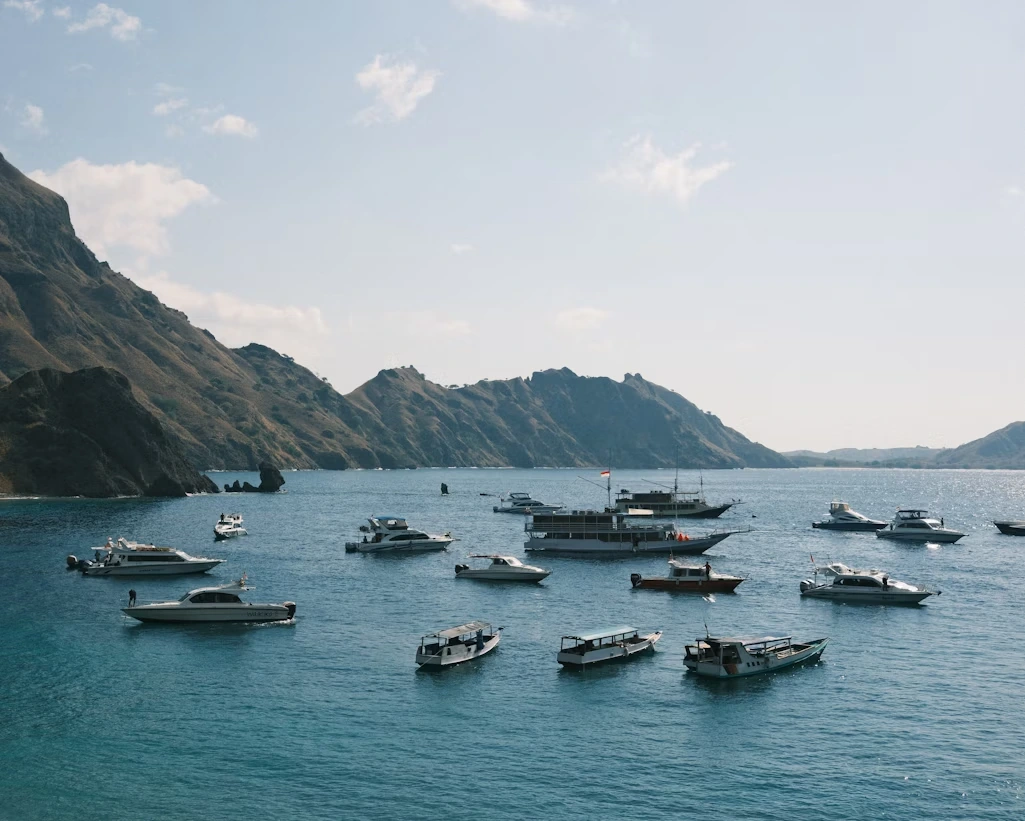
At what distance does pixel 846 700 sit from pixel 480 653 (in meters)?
25.6

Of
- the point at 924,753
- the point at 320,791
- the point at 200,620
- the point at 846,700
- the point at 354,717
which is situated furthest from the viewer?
the point at 200,620

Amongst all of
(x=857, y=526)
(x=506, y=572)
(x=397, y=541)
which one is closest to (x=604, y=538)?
(x=397, y=541)

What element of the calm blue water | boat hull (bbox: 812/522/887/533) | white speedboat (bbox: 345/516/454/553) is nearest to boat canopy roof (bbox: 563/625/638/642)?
the calm blue water

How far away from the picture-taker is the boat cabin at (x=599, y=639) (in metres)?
61.0

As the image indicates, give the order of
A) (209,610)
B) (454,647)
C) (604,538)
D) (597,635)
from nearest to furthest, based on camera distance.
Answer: (454,647)
(597,635)
(209,610)
(604,538)

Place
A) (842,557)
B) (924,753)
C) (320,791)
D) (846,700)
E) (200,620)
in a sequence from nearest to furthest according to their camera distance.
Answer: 1. (320,791)
2. (924,753)
3. (846,700)
4. (200,620)
5. (842,557)

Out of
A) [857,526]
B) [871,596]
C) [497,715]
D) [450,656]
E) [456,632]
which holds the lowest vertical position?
[497,715]

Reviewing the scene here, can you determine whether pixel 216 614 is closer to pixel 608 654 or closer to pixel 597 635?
pixel 597 635

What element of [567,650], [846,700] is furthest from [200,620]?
[846,700]

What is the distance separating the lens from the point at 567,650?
61.1 metres

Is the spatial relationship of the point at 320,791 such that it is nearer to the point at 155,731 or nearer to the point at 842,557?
the point at 155,731

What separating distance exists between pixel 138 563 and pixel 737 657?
74.1 metres

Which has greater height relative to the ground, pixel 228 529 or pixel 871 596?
pixel 228 529

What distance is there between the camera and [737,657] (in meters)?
58.9
